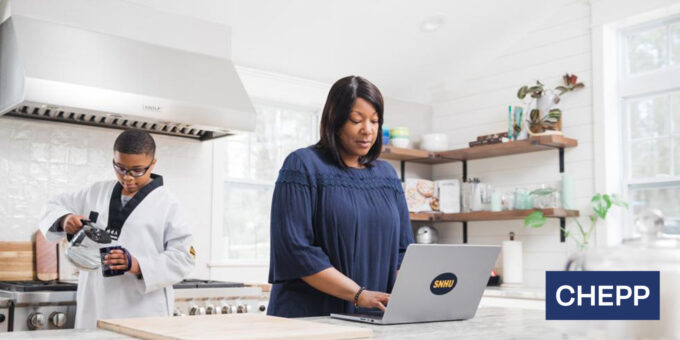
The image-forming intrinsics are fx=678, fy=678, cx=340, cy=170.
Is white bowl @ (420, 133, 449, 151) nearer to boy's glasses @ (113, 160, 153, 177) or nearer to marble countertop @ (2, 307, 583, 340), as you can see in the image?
boy's glasses @ (113, 160, 153, 177)

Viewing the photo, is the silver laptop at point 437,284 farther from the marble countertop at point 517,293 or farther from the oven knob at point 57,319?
the marble countertop at point 517,293

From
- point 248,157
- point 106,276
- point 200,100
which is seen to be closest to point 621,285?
point 106,276

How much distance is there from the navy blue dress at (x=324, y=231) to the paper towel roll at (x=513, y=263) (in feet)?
8.30

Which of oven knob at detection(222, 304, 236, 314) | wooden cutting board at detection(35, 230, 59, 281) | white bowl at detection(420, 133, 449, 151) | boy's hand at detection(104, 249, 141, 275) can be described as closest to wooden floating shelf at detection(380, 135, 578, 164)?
white bowl at detection(420, 133, 449, 151)

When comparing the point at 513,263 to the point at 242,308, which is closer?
the point at 242,308

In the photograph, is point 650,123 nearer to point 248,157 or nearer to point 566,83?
point 566,83

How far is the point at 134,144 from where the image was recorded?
2.34 metres

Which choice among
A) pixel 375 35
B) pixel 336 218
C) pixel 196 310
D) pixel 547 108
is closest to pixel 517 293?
pixel 547 108

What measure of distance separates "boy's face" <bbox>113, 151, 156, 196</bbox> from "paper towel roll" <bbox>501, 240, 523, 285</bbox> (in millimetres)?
2745

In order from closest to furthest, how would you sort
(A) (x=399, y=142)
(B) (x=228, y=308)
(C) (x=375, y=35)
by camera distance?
(B) (x=228, y=308)
(C) (x=375, y=35)
(A) (x=399, y=142)

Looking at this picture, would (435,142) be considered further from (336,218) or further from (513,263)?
(336,218)

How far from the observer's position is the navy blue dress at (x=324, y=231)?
1.87 metres

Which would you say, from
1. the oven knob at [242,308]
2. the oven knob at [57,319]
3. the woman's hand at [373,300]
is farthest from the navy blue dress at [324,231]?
the oven knob at [242,308]

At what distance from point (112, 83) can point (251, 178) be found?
1293 millimetres
